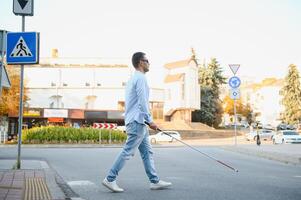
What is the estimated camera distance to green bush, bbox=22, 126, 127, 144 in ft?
96.0

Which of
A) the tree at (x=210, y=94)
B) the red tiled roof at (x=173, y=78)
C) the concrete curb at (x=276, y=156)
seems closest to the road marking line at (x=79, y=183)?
the concrete curb at (x=276, y=156)

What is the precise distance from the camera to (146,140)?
7.05 metres

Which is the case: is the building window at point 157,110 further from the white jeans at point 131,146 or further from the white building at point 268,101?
the white jeans at point 131,146

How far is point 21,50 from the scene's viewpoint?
9711mm

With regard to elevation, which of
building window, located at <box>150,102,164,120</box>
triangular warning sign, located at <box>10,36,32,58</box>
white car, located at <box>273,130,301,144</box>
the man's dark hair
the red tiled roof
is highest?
the red tiled roof

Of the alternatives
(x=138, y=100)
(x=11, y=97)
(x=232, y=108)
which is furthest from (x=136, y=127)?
(x=232, y=108)

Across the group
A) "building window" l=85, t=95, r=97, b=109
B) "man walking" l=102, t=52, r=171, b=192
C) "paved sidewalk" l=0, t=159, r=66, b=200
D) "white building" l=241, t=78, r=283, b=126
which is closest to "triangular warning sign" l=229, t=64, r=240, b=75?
"paved sidewalk" l=0, t=159, r=66, b=200

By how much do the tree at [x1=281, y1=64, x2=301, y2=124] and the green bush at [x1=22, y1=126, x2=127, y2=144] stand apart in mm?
58945

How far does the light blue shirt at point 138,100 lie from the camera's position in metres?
6.79

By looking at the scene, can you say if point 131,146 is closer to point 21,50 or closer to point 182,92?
point 21,50

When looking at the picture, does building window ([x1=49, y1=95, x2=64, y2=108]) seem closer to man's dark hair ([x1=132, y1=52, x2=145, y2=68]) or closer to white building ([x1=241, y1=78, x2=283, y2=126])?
man's dark hair ([x1=132, y1=52, x2=145, y2=68])

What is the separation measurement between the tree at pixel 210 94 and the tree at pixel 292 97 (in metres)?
12.9

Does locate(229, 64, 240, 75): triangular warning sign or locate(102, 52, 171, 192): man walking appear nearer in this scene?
locate(102, 52, 171, 192): man walking

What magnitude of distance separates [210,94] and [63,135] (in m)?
50.0
